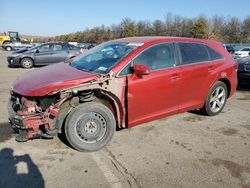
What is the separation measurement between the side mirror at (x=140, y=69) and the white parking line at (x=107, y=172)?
139cm

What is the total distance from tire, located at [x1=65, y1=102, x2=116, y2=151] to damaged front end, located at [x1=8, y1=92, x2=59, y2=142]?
0.25m

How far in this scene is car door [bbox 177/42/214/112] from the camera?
5.17 meters

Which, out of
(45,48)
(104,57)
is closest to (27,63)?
(45,48)

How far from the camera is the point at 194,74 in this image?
5262 millimetres

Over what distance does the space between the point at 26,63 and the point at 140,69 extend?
12.7 metres

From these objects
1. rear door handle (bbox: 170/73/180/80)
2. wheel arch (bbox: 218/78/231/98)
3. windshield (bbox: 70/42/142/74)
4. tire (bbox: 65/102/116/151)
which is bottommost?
tire (bbox: 65/102/116/151)

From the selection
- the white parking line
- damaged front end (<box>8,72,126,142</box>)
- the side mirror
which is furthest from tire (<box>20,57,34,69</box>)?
the white parking line

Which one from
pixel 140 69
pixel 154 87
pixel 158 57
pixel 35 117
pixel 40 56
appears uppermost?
pixel 158 57

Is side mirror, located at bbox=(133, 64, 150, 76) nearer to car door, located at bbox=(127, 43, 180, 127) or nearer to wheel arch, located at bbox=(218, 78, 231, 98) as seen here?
car door, located at bbox=(127, 43, 180, 127)

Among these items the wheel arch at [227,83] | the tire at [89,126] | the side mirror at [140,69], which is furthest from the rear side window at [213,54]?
the tire at [89,126]

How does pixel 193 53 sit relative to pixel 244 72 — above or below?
above

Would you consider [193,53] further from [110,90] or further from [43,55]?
[43,55]

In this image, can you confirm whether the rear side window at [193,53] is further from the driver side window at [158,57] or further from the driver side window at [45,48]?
the driver side window at [45,48]

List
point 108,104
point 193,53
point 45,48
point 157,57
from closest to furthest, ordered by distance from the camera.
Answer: point 108,104, point 157,57, point 193,53, point 45,48
